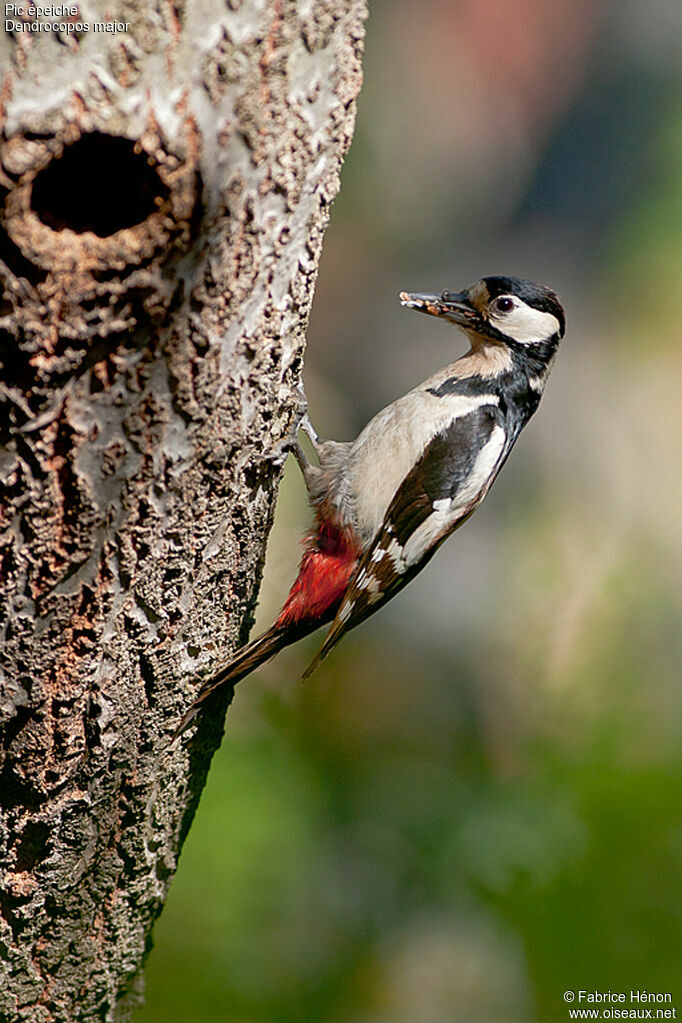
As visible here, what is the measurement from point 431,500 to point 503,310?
1.82 feet

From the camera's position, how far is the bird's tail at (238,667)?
1.80 m

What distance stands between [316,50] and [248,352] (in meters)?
0.44

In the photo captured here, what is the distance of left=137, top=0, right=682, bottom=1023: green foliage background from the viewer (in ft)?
9.36

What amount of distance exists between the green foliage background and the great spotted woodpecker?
0.58m

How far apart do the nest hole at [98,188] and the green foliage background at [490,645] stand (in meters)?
1.84

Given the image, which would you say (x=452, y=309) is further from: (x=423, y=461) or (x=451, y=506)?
(x=451, y=506)

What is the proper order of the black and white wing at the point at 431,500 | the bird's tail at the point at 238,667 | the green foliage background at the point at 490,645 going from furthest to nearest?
the green foliage background at the point at 490,645 < the black and white wing at the point at 431,500 < the bird's tail at the point at 238,667

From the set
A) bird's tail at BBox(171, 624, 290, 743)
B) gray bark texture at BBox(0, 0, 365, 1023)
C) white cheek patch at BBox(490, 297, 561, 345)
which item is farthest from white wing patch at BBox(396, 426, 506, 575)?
gray bark texture at BBox(0, 0, 365, 1023)

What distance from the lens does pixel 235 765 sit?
313cm

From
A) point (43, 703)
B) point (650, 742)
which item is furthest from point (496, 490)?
point (43, 703)

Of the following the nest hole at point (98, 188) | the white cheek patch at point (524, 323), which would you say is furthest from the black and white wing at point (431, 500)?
the nest hole at point (98, 188)

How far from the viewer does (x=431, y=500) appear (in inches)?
96.4

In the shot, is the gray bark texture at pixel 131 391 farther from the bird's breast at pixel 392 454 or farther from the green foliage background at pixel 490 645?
the green foliage background at pixel 490 645

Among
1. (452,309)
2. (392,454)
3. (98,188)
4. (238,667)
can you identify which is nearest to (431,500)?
(392,454)
